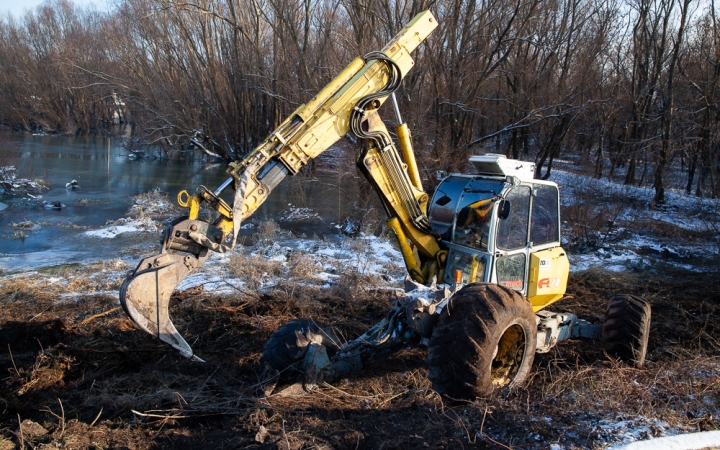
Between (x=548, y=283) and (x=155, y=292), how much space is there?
4438 millimetres

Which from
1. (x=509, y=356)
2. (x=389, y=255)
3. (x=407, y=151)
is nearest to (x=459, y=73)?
(x=389, y=255)

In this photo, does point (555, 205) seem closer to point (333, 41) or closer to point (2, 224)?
point (333, 41)

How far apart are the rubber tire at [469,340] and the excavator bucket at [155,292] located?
2403 mm

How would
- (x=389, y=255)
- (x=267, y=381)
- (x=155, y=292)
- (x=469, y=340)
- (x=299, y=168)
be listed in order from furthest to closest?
(x=389, y=255), (x=299, y=168), (x=267, y=381), (x=155, y=292), (x=469, y=340)

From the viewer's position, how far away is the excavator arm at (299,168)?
4590 mm

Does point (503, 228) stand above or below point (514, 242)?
above

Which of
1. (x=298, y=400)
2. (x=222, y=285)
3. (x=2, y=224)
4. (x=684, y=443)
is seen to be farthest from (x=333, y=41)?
(x=684, y=443)

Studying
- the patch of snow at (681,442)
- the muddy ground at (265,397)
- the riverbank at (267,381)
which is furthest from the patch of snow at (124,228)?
the patch of snow at (681,442)

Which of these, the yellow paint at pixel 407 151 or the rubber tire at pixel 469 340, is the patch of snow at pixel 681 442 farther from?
the yellow paint at pixel 407 151

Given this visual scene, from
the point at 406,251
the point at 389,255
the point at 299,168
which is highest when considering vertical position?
the point at 299,168

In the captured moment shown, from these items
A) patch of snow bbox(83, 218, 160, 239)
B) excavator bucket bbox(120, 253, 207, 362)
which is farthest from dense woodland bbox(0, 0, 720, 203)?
excavator bucket bbox(120, 253, 207, 362)

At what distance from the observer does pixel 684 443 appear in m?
3.51

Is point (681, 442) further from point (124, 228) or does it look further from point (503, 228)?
point (124, 228)

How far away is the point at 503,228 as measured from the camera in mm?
5559
